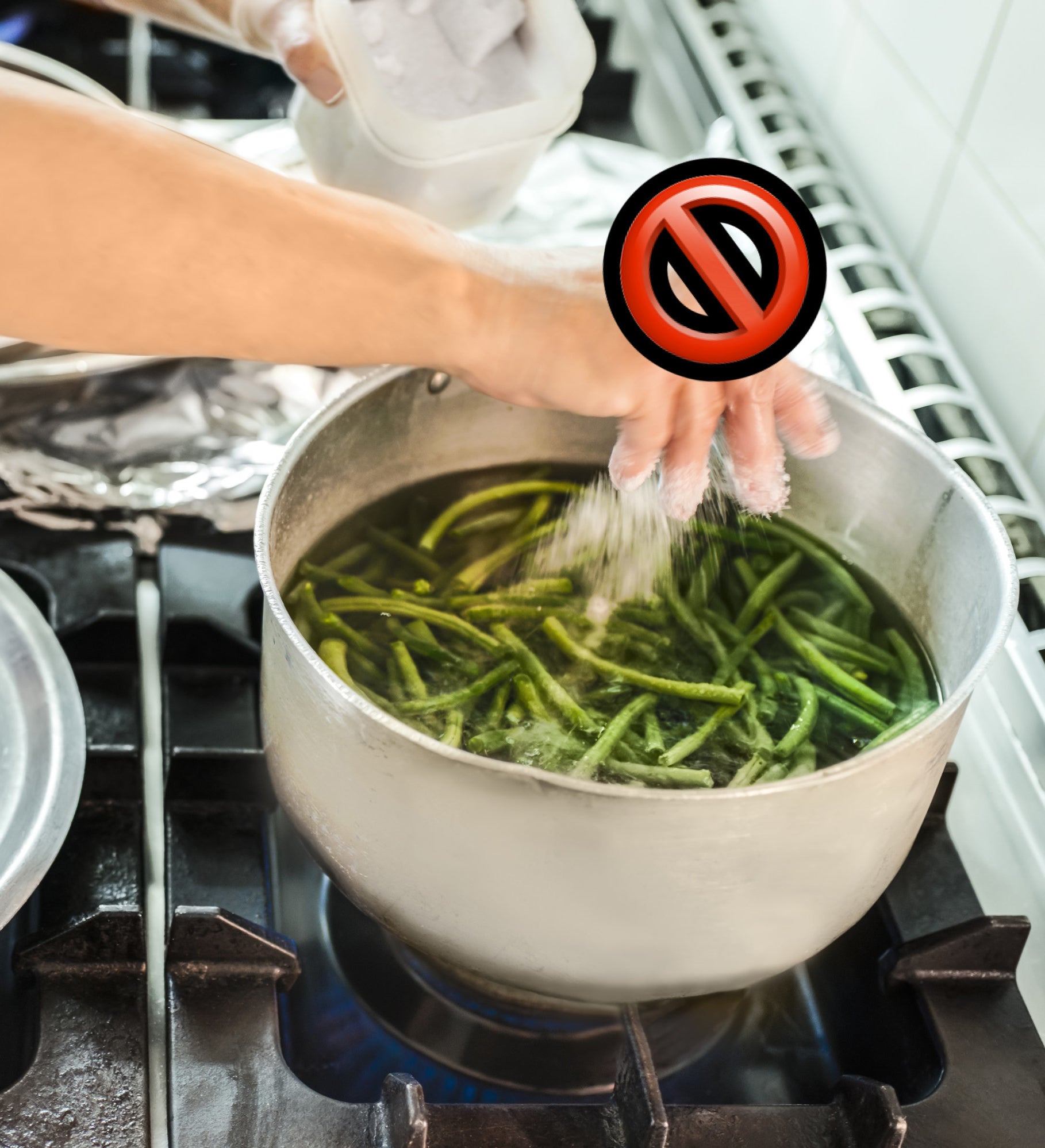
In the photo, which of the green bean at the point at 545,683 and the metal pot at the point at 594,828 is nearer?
the metal pot at the point at 594,828

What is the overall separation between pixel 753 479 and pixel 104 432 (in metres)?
0.50

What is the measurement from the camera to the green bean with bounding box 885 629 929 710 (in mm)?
630

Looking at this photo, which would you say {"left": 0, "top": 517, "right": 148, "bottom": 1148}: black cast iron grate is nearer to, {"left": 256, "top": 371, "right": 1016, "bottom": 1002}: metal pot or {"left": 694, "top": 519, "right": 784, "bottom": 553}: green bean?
{"left": 256, "top": 371, "right": 1016, "bottom": 1002}: metal pot

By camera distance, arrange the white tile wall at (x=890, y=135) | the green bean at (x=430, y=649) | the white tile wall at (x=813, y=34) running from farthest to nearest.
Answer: the white tile wall at (x=813, y=34), the white tile wall at (x=890, y=135), the green bean at (x=430, y=649)

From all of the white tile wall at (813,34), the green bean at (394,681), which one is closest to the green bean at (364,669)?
the green bean at (394,681)

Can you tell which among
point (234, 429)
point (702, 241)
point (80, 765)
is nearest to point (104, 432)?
point (234, 429)

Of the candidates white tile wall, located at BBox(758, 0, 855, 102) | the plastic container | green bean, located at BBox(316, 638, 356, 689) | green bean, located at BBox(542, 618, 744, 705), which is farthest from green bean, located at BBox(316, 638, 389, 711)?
white tile wall, located at BBox(758, 0, 855, 102)

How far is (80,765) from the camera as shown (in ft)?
2.06

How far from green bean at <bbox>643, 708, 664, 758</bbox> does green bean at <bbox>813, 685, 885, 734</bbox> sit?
0.09 meters

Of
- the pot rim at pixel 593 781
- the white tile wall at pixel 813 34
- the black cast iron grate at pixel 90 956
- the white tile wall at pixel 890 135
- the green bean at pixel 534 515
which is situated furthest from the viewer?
the white tile wall at pixel 813 34

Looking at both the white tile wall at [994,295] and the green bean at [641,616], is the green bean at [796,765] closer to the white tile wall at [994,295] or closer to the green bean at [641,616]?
the green bean at [641,616]

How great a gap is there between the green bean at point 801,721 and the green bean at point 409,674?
177 mm

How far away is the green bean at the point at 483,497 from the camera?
2.31ft

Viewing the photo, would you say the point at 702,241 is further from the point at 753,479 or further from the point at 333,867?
the point at 333,867
